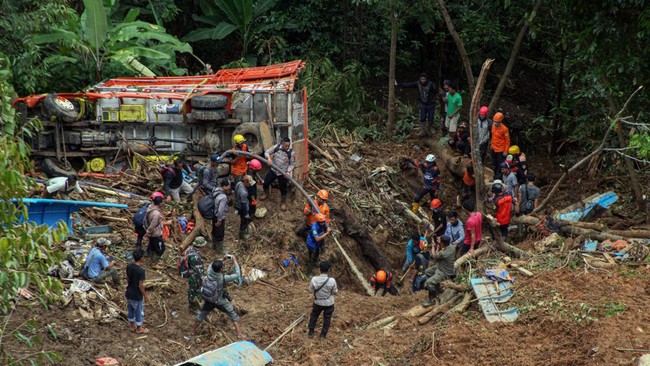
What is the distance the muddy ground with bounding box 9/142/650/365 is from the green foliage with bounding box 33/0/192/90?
20.3 feet

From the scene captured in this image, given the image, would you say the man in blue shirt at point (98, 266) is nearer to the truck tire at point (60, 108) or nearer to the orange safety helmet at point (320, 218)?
the orange safety helmet at point (320, 218)

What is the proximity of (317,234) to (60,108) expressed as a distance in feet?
19.3

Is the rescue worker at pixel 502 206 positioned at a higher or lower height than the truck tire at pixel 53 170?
lower

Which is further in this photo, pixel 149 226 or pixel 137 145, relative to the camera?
pixel 137 145

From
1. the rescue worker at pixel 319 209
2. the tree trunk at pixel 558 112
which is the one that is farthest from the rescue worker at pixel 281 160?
the tree trunk at pixel 558 112

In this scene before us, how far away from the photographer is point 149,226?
14.2 meters

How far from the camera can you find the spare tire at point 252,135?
1716 centimetres

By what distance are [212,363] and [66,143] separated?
8327 mm

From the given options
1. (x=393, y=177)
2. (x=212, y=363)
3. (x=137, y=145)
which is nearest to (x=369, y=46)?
(x=393, y=177)

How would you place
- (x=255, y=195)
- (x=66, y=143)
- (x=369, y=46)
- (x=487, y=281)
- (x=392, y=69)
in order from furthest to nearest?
(x=369, y=46)
(x=392, y=69)
(x=66, y=143)
(x=255, y=195)
(x=487, y=281)

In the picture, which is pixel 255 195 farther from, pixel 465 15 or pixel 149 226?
pixel 465 15

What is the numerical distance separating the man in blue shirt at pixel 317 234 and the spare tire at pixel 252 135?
2081mm

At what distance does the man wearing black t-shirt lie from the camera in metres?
12.3

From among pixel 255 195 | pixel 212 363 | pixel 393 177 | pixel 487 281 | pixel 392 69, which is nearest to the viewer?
pixel 212 363
